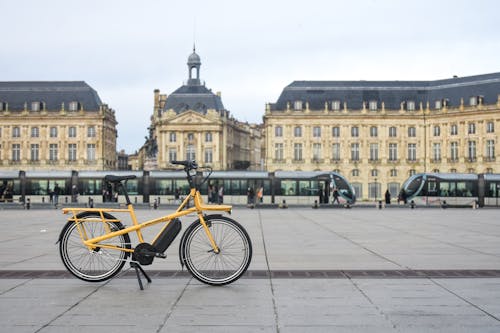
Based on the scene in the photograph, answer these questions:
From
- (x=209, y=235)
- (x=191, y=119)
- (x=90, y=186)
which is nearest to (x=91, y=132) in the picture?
(x=191, y=119)

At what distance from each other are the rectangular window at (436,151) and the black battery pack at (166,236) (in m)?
90.4

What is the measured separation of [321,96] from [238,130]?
31.7m

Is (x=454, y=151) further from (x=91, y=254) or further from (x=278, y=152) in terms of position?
(x=91, y=254)

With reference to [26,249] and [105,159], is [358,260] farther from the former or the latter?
[105,159]

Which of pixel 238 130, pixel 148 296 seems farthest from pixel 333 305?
pixel 238 130

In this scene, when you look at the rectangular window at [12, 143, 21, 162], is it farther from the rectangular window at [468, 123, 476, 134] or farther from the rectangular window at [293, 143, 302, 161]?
the rectangular window at [468, 123, 476, 134]

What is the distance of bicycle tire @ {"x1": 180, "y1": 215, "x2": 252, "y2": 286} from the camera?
9109mm

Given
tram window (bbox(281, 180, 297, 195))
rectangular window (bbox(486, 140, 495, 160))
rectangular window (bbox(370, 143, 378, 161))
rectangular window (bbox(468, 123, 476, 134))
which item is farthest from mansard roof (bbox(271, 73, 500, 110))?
tram window (bbox(281, 180, 297, 195))

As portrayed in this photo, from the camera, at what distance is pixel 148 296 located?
8438 millimetres

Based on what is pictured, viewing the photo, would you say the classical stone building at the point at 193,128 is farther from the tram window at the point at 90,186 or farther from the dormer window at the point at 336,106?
the tram window at the point at 90,186

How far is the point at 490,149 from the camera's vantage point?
9069cm

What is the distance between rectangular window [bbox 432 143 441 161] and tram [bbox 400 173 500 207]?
37655 millimetres

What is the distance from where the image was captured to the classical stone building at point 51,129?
102 meters

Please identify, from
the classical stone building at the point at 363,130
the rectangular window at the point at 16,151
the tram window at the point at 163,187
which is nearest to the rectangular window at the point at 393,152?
the classical stone building at the point at 363,130
